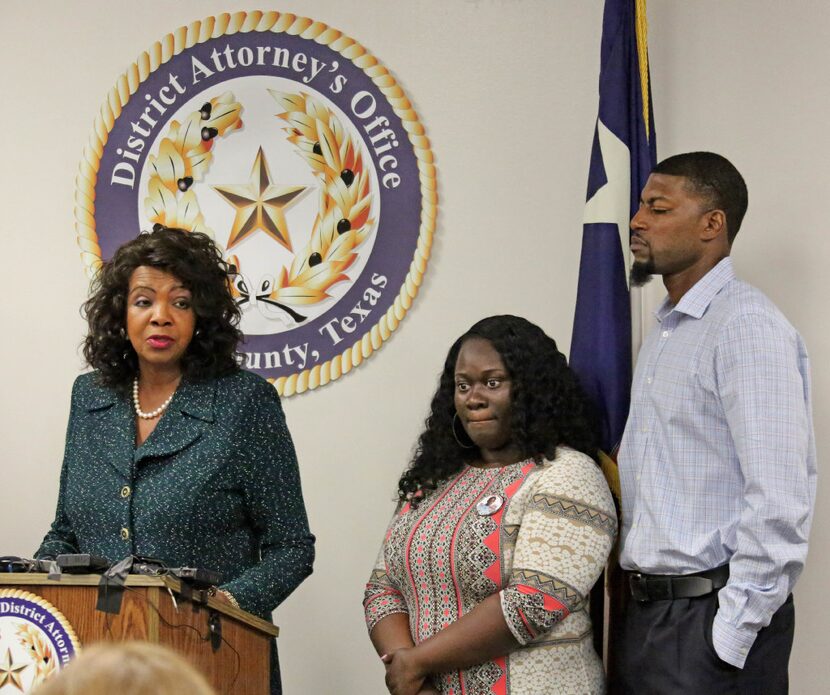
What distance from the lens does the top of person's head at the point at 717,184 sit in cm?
271

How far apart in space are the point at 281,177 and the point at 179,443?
4.38 ft

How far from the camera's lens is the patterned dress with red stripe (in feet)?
8.41

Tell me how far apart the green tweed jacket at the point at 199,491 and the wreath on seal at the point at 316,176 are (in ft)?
3.30

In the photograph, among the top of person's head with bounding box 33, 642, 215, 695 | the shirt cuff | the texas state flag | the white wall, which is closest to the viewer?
the top of person's head with bounding box 33, 642, 215, 695

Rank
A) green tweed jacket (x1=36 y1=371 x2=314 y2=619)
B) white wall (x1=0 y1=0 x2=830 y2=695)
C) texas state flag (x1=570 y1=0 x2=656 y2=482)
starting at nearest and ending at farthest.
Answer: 1. green tweed jacket (x1=36 y1=371 x2=314 y2=619)
2. texas state flag (x1=570 y1=0 x2=656 y2=482)
3. white wall (x1=0 y1=0 x2=830 y2=695)

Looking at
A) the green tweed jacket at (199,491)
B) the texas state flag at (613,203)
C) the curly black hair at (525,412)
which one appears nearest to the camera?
the green tweed jacket at (199,491)

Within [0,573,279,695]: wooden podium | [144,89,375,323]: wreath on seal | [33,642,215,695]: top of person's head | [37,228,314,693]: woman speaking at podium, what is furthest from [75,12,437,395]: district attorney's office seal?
[33,642,215,695]: top of person's head

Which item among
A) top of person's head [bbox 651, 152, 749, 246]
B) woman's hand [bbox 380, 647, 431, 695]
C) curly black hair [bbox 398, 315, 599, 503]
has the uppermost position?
top of person's head [bbox 651, 152, 749, 246]

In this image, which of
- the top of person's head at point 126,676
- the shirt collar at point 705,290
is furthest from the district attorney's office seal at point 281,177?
the top of person's head at point 126,676

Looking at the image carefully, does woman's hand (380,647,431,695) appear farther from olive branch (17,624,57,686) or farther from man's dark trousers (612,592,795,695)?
olive branch (17,624,57,686)

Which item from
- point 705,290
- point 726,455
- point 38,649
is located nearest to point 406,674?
point 726,455

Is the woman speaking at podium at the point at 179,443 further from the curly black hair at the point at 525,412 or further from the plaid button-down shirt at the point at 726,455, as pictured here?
the plaid button-down shirt at the point at 726,455

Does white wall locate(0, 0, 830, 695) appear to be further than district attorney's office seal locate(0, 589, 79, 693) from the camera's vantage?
Yes

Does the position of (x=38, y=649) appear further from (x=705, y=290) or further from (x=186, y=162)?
(x=186, y=162)
